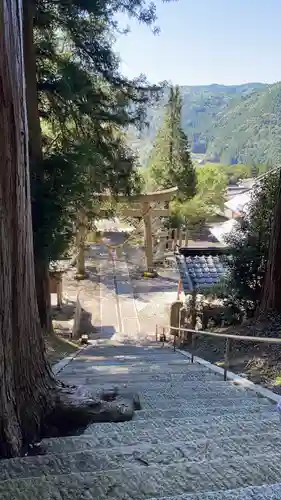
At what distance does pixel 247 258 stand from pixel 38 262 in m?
3.52

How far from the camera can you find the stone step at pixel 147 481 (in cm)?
173

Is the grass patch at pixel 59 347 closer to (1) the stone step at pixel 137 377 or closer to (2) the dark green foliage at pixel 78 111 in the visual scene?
(2) the dark green foliage at pixel 78 111

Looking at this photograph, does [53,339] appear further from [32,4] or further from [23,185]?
[23,185]

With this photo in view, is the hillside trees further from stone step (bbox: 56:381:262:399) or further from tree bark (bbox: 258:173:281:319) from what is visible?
stone step (bbox: 56:381:262:399)

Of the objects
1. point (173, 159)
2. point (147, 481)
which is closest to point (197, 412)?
point (147, 481)

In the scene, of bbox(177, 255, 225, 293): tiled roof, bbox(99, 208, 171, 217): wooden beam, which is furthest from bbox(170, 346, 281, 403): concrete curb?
bbox(99, 208, 171, 217): wooden beam

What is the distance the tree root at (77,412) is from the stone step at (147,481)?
90 centimetres

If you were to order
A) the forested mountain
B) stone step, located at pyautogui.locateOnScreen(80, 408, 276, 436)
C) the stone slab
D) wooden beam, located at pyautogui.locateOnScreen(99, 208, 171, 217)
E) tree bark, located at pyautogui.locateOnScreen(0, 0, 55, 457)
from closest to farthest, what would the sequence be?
tree bark, located at pyautogui.locateOnScreen(0, 0, 55, 457) → the stone slab → stone step, located at pyautogui.locateOnScreen(80, 408, 276, 436) → wooden beam, located at pyautogui.locateOnScreen(99, 208, 171, 217) → the forested mountain

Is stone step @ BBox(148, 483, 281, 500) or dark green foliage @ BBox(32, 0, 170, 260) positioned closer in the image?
stone step @ BBox(148, 483, 281, 500)

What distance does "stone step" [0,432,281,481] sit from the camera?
1.98 m

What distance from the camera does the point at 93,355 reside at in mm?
7656

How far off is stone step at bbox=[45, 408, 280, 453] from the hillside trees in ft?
16.0

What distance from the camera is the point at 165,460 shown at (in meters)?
2.06

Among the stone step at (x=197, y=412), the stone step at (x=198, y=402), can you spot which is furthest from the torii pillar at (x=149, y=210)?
the stone step at (x=197, y=412)
